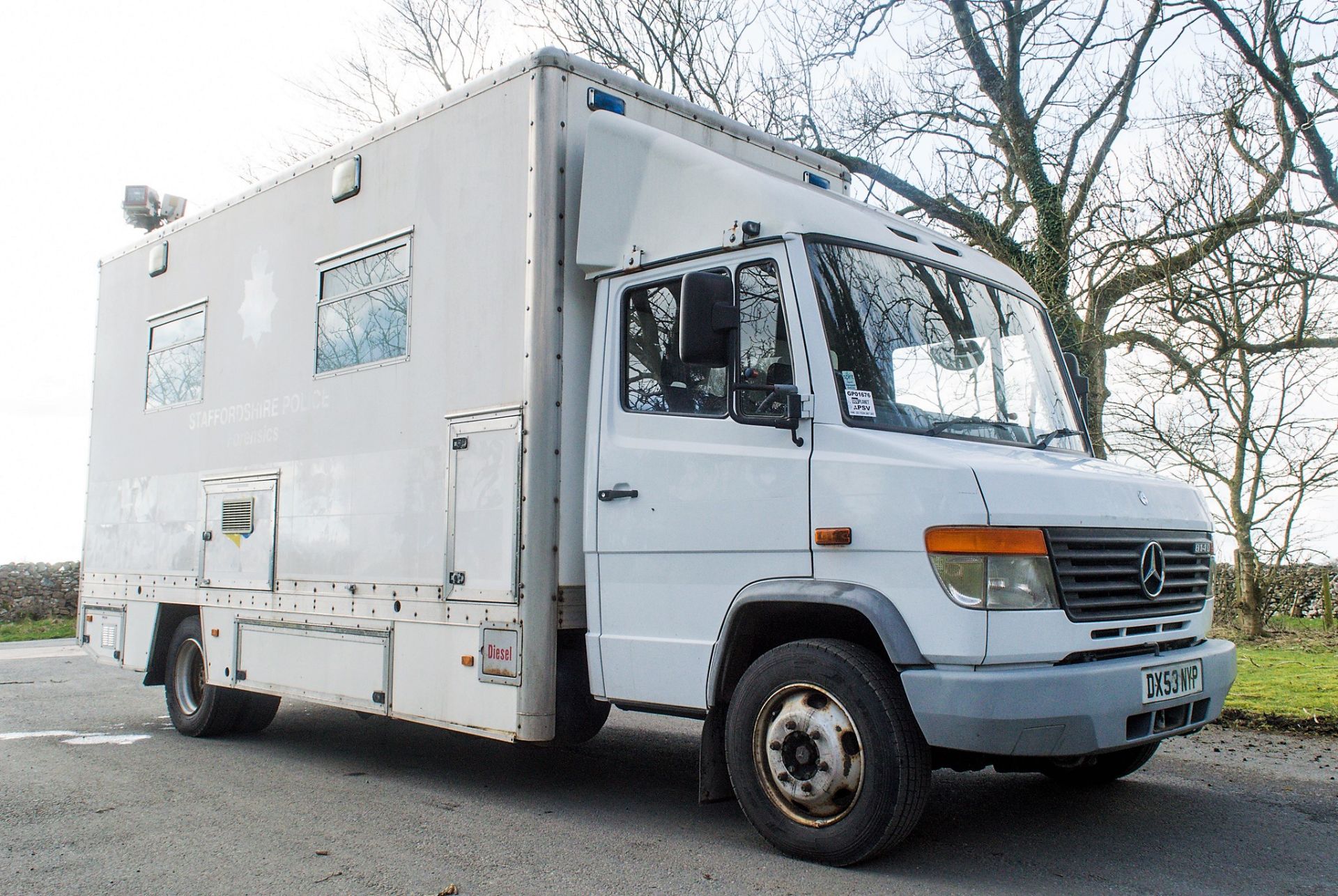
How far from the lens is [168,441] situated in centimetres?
865

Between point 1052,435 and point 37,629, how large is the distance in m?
18.6

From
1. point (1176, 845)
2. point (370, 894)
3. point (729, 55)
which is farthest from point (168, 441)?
point (729, 55)

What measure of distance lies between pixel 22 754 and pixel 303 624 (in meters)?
2.34

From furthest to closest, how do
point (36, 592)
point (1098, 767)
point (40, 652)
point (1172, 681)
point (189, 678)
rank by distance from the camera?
point (36, 592) < point (40, 652) < point (189, 678) < point (1098, 767) < point (1172, 681)

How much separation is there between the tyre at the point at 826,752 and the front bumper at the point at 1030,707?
147mm

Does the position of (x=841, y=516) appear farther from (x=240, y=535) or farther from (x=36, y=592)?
(x=36, y=592)

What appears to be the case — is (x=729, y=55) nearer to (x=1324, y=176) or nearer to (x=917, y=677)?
(x=1324, y=176)

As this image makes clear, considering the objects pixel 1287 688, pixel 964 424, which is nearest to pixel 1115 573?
pixel 964 424

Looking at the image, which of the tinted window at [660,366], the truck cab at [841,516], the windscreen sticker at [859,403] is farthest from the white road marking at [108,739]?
the windscreen sticker at [859,403]

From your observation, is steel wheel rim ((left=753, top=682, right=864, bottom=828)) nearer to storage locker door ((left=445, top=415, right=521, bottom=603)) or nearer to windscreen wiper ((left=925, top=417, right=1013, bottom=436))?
windscreen wiper ((left=925, top=417, right=1013, bottom=436))

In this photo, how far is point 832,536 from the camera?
182 inches

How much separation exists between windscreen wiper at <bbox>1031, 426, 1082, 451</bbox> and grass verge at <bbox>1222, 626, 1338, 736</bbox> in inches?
117

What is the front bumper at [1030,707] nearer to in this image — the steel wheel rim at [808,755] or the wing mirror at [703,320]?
the steel wheel rim at [808,755]

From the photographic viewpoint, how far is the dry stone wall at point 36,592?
2048 centimetres
